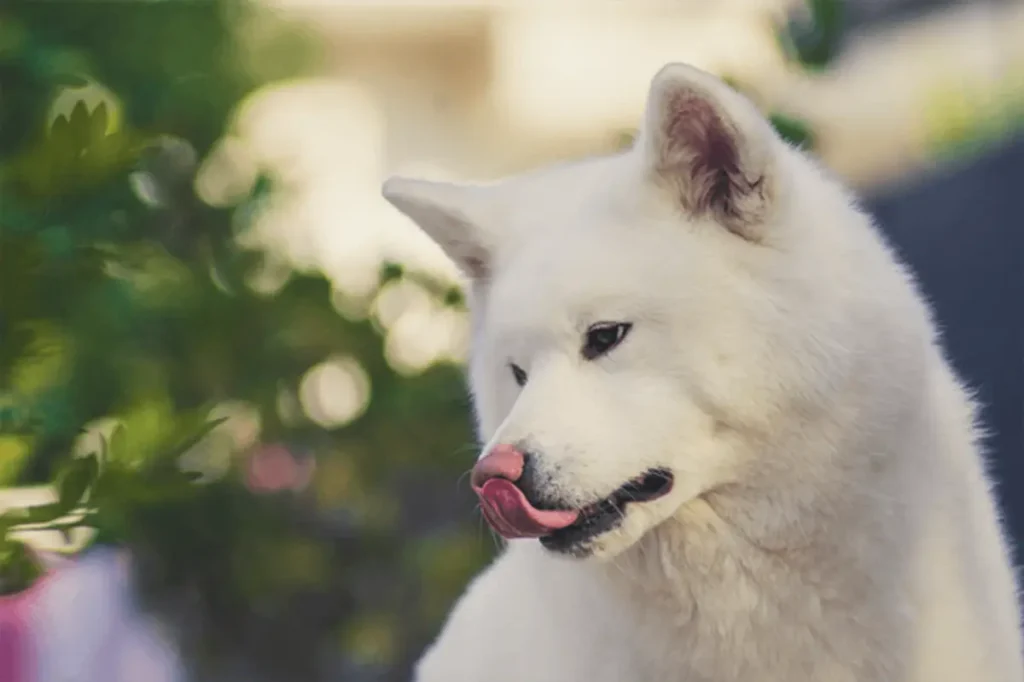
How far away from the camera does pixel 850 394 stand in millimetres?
919

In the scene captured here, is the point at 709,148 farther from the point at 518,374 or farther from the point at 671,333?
the point at 518,374

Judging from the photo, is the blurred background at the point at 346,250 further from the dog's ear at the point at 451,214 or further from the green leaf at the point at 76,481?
the green leaf at the point at 76,481

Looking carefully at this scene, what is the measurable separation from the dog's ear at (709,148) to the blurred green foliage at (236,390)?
2.54ft

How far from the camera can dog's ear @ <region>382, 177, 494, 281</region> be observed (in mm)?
1052

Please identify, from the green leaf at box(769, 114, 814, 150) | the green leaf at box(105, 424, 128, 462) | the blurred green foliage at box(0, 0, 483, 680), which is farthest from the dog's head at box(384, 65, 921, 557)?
the blurred green foliage at box(0, 0, 483, 680)

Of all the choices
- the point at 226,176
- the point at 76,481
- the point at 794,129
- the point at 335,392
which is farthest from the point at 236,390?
the point at 76,481

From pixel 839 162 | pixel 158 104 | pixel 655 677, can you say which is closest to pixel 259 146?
pixel 158 104

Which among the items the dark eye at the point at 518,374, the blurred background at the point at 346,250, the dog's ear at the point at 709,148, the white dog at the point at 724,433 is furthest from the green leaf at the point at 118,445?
the blurred background at the point at 346,250

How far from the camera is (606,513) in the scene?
35.0 inches

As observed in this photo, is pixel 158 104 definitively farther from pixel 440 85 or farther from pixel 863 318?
pixel 863 318

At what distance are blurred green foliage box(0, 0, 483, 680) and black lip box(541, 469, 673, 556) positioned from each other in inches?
30.9

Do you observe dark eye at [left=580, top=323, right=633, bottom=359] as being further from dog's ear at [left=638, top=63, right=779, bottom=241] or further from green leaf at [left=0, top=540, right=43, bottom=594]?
green leaf at [left=0, top=540, right=43, bottom=594]

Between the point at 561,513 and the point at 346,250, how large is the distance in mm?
1165

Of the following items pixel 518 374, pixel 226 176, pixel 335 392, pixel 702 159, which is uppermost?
pixel 226 176
